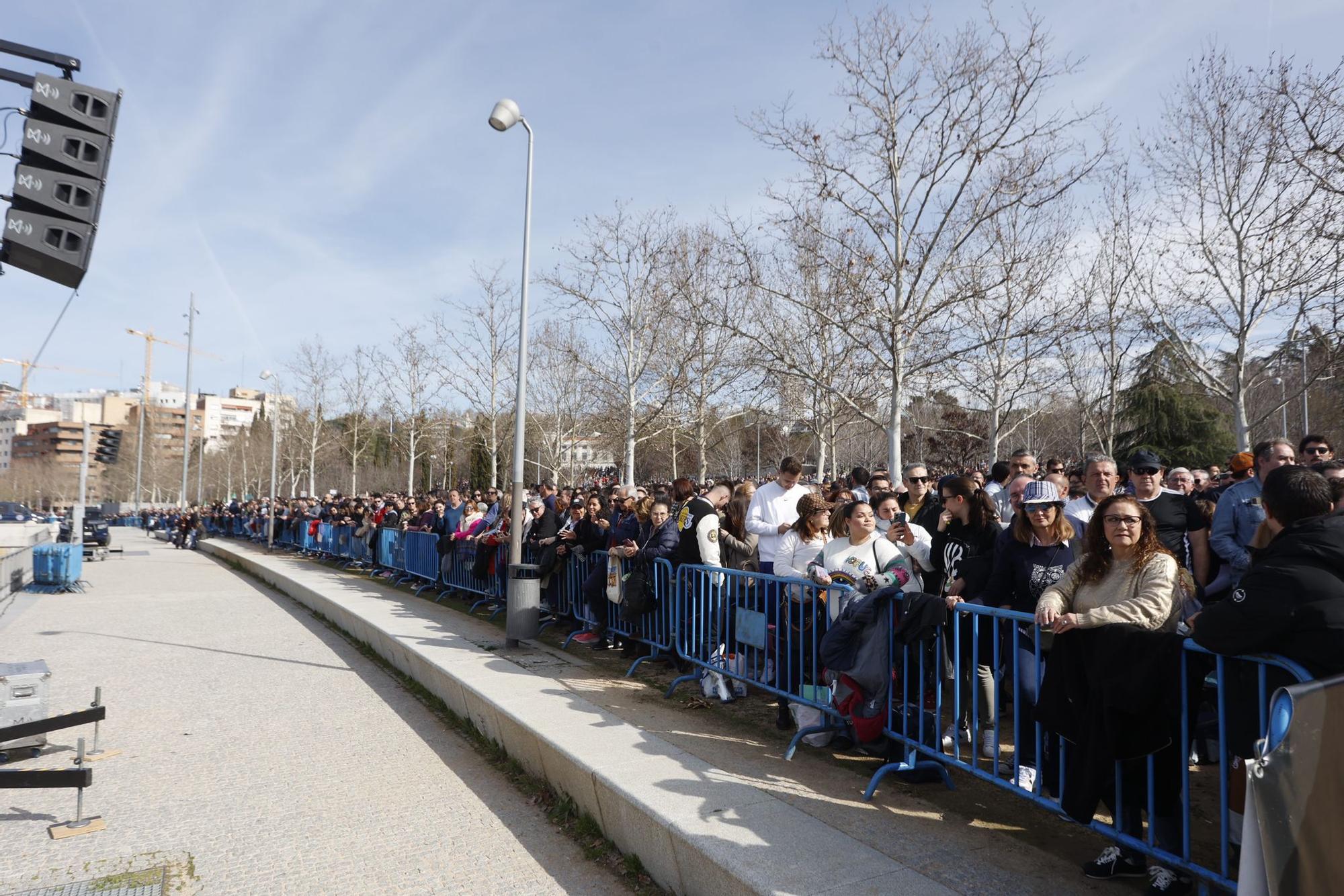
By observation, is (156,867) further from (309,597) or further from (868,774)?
(309,597)

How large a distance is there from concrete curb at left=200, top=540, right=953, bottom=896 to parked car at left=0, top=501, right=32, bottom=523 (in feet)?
96.9

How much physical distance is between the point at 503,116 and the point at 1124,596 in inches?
321

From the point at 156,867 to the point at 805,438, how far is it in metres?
51.8

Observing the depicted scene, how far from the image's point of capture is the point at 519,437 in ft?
32.1

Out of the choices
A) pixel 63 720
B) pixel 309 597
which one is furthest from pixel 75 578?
pixel 63 720

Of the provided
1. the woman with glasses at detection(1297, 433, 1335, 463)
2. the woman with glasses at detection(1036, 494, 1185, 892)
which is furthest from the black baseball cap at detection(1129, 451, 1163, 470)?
the woman with glasses at detection(1036, 494, 1185, 892)

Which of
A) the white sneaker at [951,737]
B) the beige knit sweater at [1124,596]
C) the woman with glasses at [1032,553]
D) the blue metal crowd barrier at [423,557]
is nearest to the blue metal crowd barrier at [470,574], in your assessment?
the blue metal crowd barrier at [423,557]

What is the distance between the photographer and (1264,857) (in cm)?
170

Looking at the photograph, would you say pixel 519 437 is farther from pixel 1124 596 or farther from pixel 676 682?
pixel 1124 596

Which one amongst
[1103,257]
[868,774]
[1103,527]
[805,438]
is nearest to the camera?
[1103,527]

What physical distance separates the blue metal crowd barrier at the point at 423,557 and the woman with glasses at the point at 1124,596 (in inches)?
468

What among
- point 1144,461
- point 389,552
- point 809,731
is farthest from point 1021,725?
point 389,552

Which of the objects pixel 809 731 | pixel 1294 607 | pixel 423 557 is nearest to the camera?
pixel 1294 607

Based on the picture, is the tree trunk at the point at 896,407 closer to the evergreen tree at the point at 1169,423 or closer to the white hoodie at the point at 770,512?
the white hoodie at the point at 770,512
